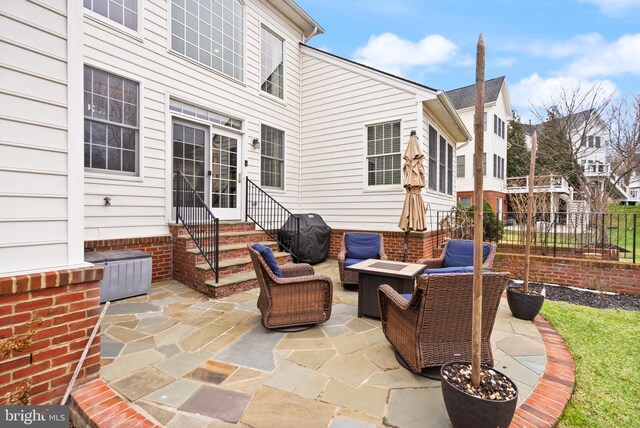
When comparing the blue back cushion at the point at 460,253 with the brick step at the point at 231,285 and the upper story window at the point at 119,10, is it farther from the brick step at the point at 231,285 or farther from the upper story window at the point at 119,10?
the upper story window at the point at 119,10

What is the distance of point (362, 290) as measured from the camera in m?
4.04

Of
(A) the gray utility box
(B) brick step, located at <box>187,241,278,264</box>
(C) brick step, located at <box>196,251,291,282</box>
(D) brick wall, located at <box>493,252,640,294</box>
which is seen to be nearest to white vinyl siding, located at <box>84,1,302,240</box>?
(A) the gray utility box

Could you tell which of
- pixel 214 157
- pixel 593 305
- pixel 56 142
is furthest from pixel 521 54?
pixel 56 142

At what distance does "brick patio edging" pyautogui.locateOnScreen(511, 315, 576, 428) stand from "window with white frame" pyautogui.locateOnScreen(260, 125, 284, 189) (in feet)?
22.1

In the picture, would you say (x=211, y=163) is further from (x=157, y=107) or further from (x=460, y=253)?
(x=460, y=253)

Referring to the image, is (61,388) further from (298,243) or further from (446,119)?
(446,119)

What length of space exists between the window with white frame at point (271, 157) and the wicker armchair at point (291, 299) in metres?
4.86

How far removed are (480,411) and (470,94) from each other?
866 inches

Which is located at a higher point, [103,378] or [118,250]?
[118,250]

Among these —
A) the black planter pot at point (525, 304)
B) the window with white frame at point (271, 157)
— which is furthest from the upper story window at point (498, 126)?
the black planter pot at point (525, 304)

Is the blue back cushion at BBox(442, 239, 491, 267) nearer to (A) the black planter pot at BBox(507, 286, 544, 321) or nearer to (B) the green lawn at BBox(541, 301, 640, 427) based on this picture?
(A) the black planter pot at BBox(507, 286, 544, 321)

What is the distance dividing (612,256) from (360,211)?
19.7 feet

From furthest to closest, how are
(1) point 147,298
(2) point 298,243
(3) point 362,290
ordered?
(2) point 298,243, (1) point 147,298, (3) point 362,290

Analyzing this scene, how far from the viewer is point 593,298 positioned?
17.4 ft
